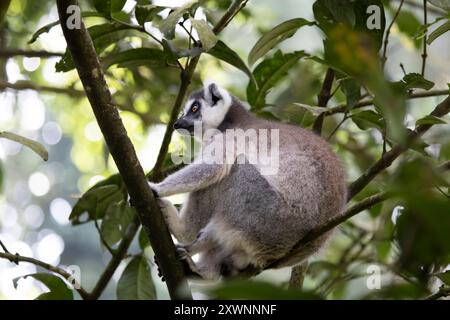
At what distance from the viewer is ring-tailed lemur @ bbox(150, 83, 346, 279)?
3.79 m

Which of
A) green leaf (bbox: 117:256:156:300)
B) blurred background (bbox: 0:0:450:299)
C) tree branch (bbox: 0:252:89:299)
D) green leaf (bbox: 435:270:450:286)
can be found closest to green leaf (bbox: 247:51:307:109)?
blurred background (bbox: 0:0:450:299)

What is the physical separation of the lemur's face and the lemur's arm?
2.90ft

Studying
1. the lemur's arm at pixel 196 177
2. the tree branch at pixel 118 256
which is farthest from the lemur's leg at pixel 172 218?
the tree branch at pixel 118 256

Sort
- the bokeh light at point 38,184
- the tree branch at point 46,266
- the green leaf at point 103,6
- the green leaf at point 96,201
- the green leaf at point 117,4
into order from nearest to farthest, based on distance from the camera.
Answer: the tree branch at point 46,266 → the green leaf at point 103,6 → the green leaf at point 117,4 → the green leaf at point 96,201 → the bokeh light at point 38,184

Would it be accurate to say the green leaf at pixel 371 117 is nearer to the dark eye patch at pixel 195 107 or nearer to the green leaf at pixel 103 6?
the green leaf at pixel 103 6

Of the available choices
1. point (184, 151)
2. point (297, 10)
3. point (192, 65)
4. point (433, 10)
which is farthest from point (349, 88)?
point (297, 10)

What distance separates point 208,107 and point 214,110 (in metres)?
0.05

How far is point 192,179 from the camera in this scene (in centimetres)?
398

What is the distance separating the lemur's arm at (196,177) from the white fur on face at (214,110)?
3.23ft

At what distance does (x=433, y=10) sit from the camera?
653 centimetres

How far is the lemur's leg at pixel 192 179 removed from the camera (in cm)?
388

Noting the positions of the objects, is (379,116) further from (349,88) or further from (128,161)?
(128,161)

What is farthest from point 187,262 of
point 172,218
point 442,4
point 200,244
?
point 442,4
